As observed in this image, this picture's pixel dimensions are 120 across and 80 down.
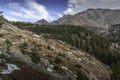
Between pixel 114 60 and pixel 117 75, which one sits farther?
pixel 114 60

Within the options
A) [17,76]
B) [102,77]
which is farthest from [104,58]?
[17,76]

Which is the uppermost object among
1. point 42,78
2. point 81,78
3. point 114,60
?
point 42,78

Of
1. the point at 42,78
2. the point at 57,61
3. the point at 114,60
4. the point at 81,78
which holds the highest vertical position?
the point at 42,78

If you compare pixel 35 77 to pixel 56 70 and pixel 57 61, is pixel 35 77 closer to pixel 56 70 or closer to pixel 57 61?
pixel 56 70

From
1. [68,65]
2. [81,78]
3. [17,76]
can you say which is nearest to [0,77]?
[17,76]

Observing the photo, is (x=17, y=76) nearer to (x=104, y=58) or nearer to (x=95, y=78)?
(x=95, y=78)

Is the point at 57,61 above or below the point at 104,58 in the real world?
above

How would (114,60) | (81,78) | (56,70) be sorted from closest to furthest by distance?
(56,70), (81,78), (114,60)

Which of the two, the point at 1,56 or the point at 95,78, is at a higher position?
the point at 1,56

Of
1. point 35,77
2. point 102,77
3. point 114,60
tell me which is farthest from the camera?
point 114,60
